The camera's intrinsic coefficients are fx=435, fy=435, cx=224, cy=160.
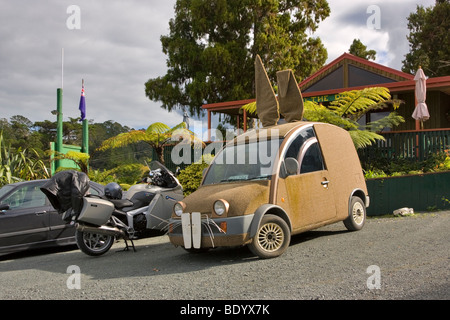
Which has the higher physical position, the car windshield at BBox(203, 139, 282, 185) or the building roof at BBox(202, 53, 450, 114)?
the building roof at BBox(202, 53, 450, 114)

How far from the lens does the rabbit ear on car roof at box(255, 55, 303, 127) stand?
8914mm

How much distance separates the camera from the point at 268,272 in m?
5.24

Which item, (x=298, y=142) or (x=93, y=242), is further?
(x=93, y=242)

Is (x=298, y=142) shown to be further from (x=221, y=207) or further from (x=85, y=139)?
(x=85, y=139)

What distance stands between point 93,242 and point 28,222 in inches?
60.2

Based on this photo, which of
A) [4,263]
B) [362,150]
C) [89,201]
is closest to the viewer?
[89,201]

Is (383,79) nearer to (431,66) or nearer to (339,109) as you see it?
(339,109)

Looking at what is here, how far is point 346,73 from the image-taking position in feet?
62.5

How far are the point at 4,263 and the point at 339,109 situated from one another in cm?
944

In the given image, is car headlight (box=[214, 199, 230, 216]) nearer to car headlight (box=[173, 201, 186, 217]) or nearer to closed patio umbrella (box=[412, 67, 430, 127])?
car headlight (box=[173, 201, 186, 217])

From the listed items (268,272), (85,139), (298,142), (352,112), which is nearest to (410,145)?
(352,112)

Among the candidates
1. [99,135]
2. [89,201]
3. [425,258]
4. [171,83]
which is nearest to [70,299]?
[89,201]

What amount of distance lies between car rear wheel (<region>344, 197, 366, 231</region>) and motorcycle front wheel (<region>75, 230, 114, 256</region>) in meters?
4.26

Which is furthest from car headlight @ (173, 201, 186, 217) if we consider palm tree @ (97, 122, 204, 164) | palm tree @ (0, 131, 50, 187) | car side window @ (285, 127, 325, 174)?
palm tree @ (0, 131, 50, 187)
